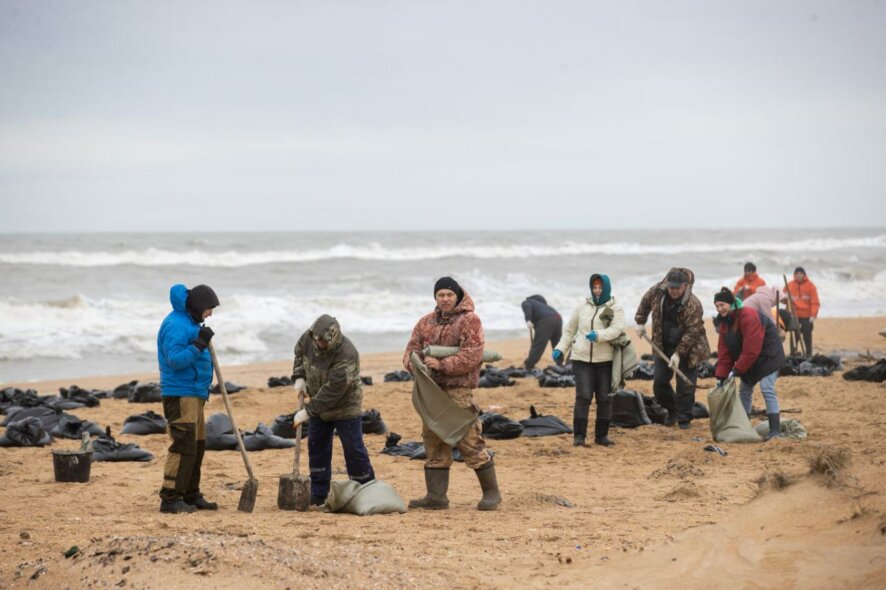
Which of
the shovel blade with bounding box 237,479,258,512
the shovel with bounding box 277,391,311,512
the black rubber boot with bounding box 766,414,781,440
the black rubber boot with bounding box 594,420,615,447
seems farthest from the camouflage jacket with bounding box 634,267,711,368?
the shovel blade with bounding box 237,479,258,512

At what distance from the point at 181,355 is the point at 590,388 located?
425 cm

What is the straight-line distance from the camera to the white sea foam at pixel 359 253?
145ft

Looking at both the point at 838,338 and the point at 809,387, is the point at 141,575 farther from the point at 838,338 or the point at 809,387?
the point at 838,338

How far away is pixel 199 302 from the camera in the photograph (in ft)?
22.1

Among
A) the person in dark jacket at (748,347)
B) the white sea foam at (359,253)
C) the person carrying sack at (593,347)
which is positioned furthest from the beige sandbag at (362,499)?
the white sea foam at (359,253)

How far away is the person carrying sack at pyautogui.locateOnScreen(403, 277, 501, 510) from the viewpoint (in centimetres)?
671

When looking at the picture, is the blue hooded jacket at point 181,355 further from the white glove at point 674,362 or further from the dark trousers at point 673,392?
the dark trousers at point 673,392

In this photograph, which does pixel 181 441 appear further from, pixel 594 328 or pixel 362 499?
pixel 594 328

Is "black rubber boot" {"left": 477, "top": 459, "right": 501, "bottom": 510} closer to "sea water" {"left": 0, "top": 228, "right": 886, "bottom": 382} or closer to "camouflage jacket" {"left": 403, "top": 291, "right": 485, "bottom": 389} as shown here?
"camouflage jacket" {"left": 403, "top": 291, "right": 485, "bottom": 389}

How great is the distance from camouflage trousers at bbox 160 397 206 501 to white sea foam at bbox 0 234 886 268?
35833 mm

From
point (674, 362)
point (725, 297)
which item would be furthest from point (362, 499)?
point (674, 362)

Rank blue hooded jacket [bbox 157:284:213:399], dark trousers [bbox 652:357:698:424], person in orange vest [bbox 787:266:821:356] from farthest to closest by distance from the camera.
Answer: person in orange vest [bbox 787:266:821:356] < dark trousers [bbox 652:357:698:424] < blue hooded jacket [bbox 157:284:213:399]

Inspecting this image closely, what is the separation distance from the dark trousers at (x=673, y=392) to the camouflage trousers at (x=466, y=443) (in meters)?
4.01

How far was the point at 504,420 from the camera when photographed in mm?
10219
